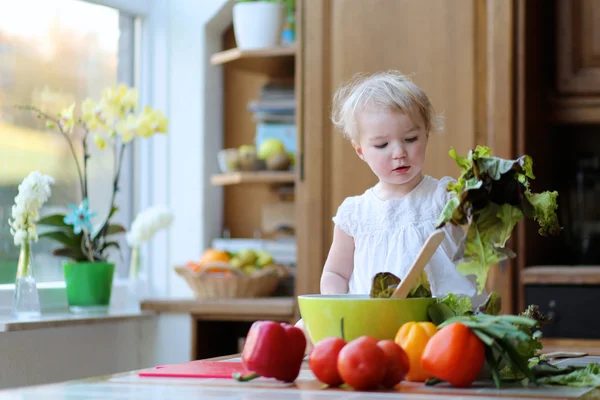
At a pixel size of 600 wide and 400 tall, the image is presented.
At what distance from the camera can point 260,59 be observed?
3.07m

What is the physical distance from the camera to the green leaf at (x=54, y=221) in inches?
104

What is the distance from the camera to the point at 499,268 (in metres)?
2.69

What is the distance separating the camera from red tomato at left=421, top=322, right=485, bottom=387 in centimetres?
103

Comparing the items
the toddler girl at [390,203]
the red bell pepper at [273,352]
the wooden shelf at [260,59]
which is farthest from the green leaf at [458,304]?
the wooden shelf at [260,59]

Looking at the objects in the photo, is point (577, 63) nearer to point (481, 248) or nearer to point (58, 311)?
point (58, 311)

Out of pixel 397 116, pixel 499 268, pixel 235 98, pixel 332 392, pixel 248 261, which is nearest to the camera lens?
pixel 332 392

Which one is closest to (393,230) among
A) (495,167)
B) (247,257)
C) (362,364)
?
(495,167)

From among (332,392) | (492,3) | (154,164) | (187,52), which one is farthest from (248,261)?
(332,392)

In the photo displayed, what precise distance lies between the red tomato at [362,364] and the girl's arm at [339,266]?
0.55 metres

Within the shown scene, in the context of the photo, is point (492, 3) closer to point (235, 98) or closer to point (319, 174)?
point (319, 174)

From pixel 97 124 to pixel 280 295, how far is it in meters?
0.86

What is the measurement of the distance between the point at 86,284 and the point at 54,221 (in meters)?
0.20

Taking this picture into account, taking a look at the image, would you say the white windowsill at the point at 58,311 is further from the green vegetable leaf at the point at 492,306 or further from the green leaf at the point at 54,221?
the green vegetable leaf at the point at 492,306

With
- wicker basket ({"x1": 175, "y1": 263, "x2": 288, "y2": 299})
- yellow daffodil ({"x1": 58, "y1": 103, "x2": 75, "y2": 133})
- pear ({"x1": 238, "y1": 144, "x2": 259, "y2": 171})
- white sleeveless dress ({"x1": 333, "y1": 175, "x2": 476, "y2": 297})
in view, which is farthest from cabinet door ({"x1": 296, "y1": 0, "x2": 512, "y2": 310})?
white sleeveless dress ({"x1": 333, "y1": 175, "x2": 476, "y2": 297})
